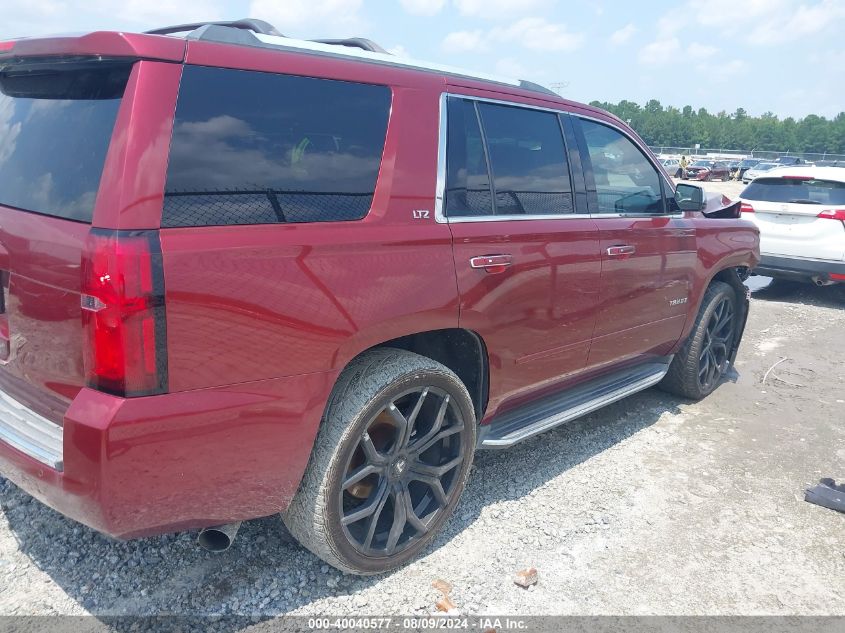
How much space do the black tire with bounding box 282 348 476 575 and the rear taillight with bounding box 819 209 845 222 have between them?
7212 millimetres

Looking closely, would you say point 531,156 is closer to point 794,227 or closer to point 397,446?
point 397,446

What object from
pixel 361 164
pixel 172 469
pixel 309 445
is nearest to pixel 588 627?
pixel 309 445

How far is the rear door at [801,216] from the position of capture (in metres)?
8.24

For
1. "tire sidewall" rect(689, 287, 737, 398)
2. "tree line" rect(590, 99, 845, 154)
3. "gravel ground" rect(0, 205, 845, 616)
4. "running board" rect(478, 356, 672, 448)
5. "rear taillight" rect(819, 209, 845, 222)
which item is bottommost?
"gravel ground" rect(0, 205, 845, 616)

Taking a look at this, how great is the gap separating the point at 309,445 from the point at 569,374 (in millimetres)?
1769

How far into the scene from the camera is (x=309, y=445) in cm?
243

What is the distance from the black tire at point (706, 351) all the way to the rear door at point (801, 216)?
12.5 feet

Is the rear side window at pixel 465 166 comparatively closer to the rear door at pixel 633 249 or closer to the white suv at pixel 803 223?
the rear door at pixel 633 249

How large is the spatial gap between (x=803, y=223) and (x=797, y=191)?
51 cm

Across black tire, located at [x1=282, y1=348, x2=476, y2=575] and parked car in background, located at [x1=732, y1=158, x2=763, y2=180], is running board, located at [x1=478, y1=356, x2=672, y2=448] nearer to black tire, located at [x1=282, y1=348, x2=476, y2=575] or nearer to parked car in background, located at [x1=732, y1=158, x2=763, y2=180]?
black tire, located at [x1=282, y1=348, x2=476, y2=575]

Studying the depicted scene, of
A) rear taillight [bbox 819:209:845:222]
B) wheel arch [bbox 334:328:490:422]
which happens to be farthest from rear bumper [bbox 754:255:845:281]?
wheel arch [bbox 334:328:490:422]

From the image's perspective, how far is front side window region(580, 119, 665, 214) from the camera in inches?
151

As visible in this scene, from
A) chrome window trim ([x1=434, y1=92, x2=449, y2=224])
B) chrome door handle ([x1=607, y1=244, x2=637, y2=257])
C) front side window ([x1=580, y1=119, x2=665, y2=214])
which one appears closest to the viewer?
chrome window trim ([x1=434, y1=92, x2=449, y2=224])

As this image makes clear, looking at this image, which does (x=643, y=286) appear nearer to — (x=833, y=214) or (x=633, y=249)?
(x=633, y=249)
